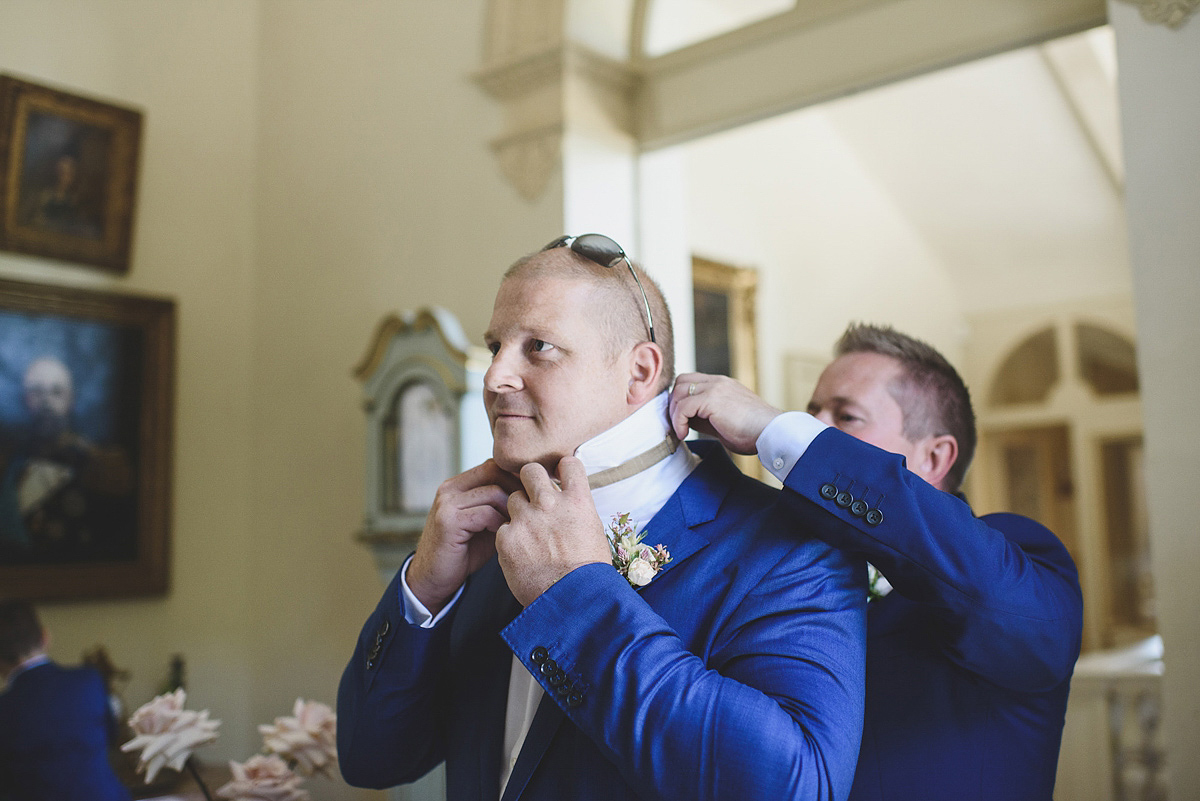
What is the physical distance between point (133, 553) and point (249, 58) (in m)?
2.84

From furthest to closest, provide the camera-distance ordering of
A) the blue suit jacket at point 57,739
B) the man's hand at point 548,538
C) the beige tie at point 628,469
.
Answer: the blue suit jacket at point 57,739
the beige tie at point 628,469
the man's hand at point 548,538

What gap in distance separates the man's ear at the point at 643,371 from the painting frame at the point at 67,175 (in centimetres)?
419

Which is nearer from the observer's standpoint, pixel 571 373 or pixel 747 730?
pixel 747 730

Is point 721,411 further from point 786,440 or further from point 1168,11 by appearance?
point 1168,11

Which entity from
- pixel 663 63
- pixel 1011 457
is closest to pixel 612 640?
pixel 663 63

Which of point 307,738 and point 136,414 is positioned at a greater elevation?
point 136,414

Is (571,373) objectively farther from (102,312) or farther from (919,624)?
(102,312)

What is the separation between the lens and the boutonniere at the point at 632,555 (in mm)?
1441

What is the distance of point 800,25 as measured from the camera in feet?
12.6

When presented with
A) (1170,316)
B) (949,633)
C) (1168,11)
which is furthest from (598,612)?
(1168,11)

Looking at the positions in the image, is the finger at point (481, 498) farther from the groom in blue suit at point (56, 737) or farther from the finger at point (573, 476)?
the groom in blue suit at point (56, 737)

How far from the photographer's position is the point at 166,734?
6.46 feet

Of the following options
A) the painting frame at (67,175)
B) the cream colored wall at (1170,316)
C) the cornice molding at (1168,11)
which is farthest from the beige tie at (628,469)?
the painting frame at (67,175)

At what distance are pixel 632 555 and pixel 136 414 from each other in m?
4.36
